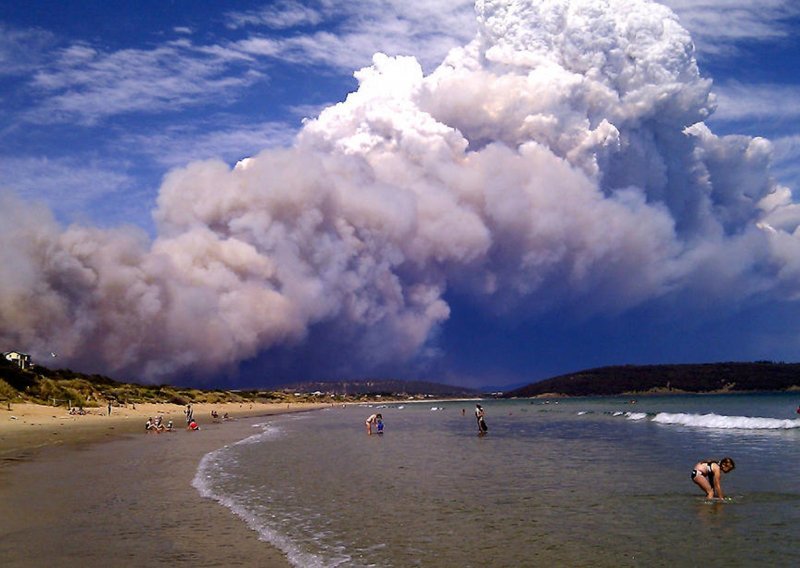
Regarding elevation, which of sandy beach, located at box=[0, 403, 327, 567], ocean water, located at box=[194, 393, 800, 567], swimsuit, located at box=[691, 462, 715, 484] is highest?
swimsuit, located at box=[691, 462, 715, 484]

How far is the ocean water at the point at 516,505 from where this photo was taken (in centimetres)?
1351

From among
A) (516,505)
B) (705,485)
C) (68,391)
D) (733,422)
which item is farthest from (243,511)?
(68,391)

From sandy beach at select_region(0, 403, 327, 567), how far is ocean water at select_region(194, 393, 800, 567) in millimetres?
946

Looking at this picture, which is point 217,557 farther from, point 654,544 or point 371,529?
point 654,544

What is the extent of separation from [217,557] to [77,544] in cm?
350

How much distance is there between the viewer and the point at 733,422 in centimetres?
5669

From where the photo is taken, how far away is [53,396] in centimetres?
7719

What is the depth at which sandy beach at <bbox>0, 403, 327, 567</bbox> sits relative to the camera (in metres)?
13.4

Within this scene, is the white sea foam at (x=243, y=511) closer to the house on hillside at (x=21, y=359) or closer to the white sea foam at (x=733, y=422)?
the white sea foam at (x=733, y=422)

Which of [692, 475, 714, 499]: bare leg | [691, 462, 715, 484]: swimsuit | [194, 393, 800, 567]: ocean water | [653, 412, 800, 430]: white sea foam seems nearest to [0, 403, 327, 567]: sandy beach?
[194, 393, 800, 567]: ocean water

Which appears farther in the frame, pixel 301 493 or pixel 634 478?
pixel 634 478

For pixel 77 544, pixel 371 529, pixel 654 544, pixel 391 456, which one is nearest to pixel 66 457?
pixel 391 456

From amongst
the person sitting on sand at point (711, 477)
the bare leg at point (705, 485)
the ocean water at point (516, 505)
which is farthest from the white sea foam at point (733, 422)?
the bare leg at point (705, 485)

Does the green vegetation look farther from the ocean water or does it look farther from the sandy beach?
the ocean water
